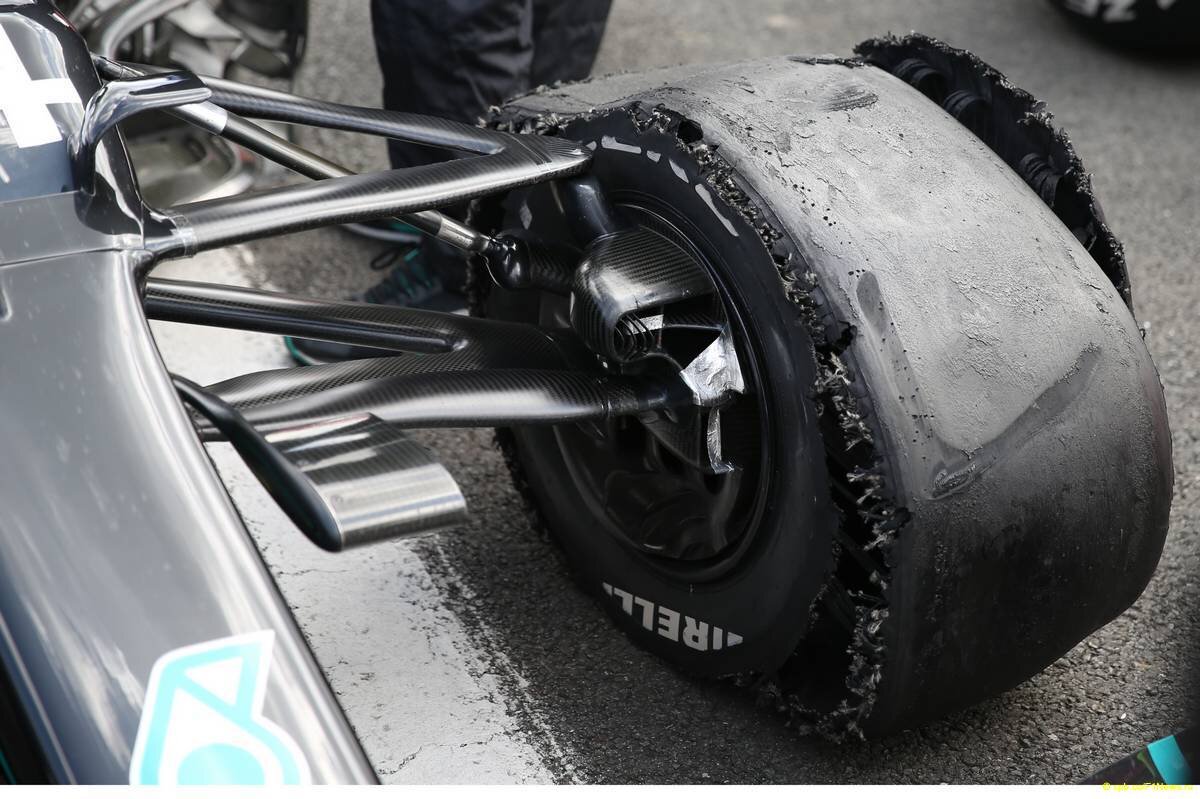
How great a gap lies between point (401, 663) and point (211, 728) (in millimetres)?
852

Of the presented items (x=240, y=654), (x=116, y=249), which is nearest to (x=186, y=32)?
(x=116, y=249)

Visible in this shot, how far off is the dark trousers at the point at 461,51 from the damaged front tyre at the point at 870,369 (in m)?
0.77

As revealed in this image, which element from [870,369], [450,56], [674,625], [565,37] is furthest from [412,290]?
[870,369]

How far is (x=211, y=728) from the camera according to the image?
38.0 inches

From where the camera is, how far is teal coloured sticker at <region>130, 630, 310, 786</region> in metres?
0.95

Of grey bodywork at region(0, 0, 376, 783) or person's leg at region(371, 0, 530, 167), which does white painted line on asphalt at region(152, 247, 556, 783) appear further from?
person's leg at region(371, 0, 530, 167)

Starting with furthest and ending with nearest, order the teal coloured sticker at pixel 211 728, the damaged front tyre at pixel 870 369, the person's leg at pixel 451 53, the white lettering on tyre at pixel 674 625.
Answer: the person's leg at pixel 451 53
the white lettering on tyre at pixel 674 625
the damaged front tyre at pixel 870 369
the teal coloured sticker at pixel 211 728

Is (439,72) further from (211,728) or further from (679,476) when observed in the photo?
(211,728)

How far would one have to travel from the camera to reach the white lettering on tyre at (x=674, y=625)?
63.0 inches

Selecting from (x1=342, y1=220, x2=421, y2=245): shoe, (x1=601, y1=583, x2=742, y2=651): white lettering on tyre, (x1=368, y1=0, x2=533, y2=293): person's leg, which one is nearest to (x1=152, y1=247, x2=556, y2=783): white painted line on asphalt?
(x1=601, y1=583, x2=742, y2=651): white lettering on tyre

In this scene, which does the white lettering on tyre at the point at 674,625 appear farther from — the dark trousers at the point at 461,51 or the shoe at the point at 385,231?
the shoe at the point at 385,231

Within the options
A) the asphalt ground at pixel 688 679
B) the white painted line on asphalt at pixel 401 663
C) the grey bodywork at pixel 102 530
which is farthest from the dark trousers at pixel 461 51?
the grey bodywork at pixel 102 530

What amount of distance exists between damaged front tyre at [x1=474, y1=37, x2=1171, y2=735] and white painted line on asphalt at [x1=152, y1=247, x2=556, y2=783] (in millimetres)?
313

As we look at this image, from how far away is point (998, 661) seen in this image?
4.61ft
